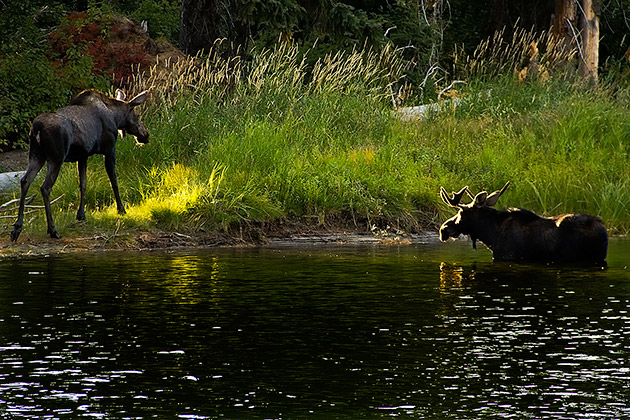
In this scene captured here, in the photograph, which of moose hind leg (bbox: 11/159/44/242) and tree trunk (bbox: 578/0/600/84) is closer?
moose hind leg (bbox: 11/159/44/242)

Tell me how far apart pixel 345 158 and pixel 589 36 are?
12013mm

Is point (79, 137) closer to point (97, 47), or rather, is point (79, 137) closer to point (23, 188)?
point (23, 188)

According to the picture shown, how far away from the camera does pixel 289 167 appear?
60.7 ft

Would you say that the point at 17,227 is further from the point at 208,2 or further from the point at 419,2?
the point at 419,2

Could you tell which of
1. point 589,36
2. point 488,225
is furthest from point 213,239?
point 589,36

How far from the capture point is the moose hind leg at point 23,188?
51.6 ft

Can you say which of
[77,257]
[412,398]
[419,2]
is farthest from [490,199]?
[419,2]

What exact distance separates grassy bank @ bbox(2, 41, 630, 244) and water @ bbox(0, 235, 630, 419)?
2949mm

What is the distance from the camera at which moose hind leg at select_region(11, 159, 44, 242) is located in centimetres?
1573

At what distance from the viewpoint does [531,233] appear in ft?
48.4

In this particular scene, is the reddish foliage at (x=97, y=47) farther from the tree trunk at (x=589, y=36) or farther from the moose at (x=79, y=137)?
the tree trunk at (x=589, y=36)

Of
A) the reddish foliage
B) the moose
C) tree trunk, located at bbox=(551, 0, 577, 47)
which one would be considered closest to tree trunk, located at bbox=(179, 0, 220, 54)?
the reddish foliage

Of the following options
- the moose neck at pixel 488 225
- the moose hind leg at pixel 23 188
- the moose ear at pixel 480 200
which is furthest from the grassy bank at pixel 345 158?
the moose neck at pixel 488 225

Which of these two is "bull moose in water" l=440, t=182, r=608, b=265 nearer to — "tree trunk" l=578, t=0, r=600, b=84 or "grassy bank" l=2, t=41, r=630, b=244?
"grassy bank" l=2, t=41, r=630, b=244
